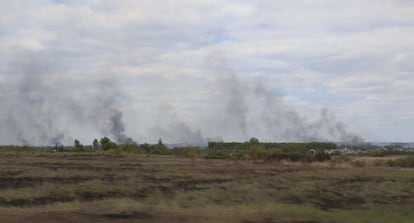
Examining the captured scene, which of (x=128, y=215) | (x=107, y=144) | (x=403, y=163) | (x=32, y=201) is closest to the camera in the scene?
(x=128, y=215)

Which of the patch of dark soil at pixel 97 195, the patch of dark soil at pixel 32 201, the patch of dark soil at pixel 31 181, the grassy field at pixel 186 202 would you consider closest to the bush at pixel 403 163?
the grassy field at pixel 186 202

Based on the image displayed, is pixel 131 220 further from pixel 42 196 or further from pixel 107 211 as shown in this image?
pixel 42 196

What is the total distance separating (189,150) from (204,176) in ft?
236

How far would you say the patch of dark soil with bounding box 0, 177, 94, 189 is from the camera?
37.0 m

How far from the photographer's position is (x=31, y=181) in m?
40.7

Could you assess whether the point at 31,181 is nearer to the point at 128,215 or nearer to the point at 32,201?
A: the point at 32,201

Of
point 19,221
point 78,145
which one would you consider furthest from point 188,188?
point 78,145

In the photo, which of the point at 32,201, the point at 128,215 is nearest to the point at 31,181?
the point at 32,201

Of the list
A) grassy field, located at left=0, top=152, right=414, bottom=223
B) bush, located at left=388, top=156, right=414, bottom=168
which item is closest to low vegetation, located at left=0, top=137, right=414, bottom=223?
grassy field, located at left=0, top=152, right=414, bottom=223

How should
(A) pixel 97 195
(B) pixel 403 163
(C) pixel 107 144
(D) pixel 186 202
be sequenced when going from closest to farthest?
(D) pixel 186 202 → (A) pixel 97 195 → (B) pixel 403 163 → (C) pixel 107 144

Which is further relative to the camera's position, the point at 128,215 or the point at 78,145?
the point at 78,145

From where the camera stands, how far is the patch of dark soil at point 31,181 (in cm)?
3703

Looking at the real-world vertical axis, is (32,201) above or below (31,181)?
below

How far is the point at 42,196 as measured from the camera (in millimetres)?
30641
